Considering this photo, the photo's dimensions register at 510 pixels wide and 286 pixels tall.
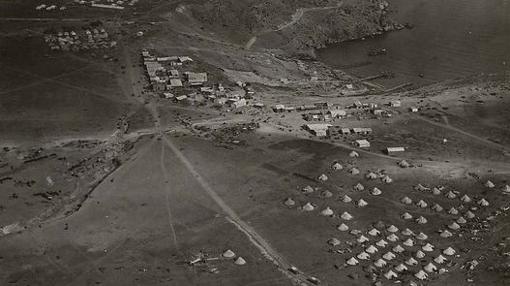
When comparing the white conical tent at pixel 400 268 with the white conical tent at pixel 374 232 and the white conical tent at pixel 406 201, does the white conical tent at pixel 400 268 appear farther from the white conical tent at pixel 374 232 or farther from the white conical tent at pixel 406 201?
the white conical tent at pixel 406 201

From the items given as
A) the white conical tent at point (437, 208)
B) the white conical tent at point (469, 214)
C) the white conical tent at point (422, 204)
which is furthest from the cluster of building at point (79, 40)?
the white conical tent at point (469, 214)

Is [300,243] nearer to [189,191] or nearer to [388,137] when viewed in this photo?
[189,191]

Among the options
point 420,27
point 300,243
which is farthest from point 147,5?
point 300,243

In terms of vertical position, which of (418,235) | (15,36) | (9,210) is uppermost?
(15,36)

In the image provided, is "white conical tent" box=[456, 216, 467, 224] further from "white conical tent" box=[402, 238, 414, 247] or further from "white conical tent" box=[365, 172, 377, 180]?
"white conical tent" box=[365, 172, 377, 180]

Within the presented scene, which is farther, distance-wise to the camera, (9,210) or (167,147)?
(167,147)

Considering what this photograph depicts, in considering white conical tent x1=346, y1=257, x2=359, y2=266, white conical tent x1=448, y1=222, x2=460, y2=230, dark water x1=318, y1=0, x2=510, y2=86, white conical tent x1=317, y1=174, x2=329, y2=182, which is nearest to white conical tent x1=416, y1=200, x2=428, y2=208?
white conical tent x1=448, y1=222, x2=460, y2=230

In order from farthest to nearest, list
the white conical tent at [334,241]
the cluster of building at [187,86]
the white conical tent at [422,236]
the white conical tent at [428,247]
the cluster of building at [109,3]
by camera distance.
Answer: the cluster of building at [109,3], the cluster of building at [187,86], the white conical tent at [422,236], the white conical tent at [334,241], the white conical tent at [428,247]

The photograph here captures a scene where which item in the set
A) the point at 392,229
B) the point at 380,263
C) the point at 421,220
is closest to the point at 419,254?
the point at 380,263
